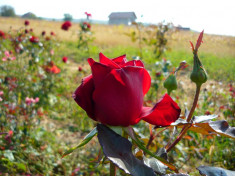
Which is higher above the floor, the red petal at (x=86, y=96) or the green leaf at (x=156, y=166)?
the red petal at (x=86, y=96)

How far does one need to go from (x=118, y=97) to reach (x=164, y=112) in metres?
0.07

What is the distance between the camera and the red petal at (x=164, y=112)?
32 centimetres

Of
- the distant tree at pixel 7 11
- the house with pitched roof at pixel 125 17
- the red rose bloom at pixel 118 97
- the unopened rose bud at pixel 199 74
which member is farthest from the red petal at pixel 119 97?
the distant tree at pixel 7 11

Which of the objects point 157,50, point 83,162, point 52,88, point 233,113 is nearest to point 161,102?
point 83,162

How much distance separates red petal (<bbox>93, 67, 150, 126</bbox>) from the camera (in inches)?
12.7

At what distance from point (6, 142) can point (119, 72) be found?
1.07 m

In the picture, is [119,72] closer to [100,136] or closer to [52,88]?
[100,136]

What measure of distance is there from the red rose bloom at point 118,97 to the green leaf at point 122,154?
5cm

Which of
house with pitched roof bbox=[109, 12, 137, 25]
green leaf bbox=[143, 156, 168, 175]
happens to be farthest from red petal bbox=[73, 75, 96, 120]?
house with pitched roof bbox=[109, 12, 137, 25]

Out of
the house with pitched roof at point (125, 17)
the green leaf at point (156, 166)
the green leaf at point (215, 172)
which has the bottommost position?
the green leaf at point (215, 172)

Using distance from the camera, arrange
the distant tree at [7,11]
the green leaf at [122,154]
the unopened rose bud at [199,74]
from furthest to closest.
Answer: the distant tree at [7,11] < the unopened rose bud at [199,74] < the green leaf at [122,154]

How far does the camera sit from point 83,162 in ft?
4.14

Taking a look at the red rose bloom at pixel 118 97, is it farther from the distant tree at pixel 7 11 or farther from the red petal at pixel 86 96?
the distant tree at pixel 7 11

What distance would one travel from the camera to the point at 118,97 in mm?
335
